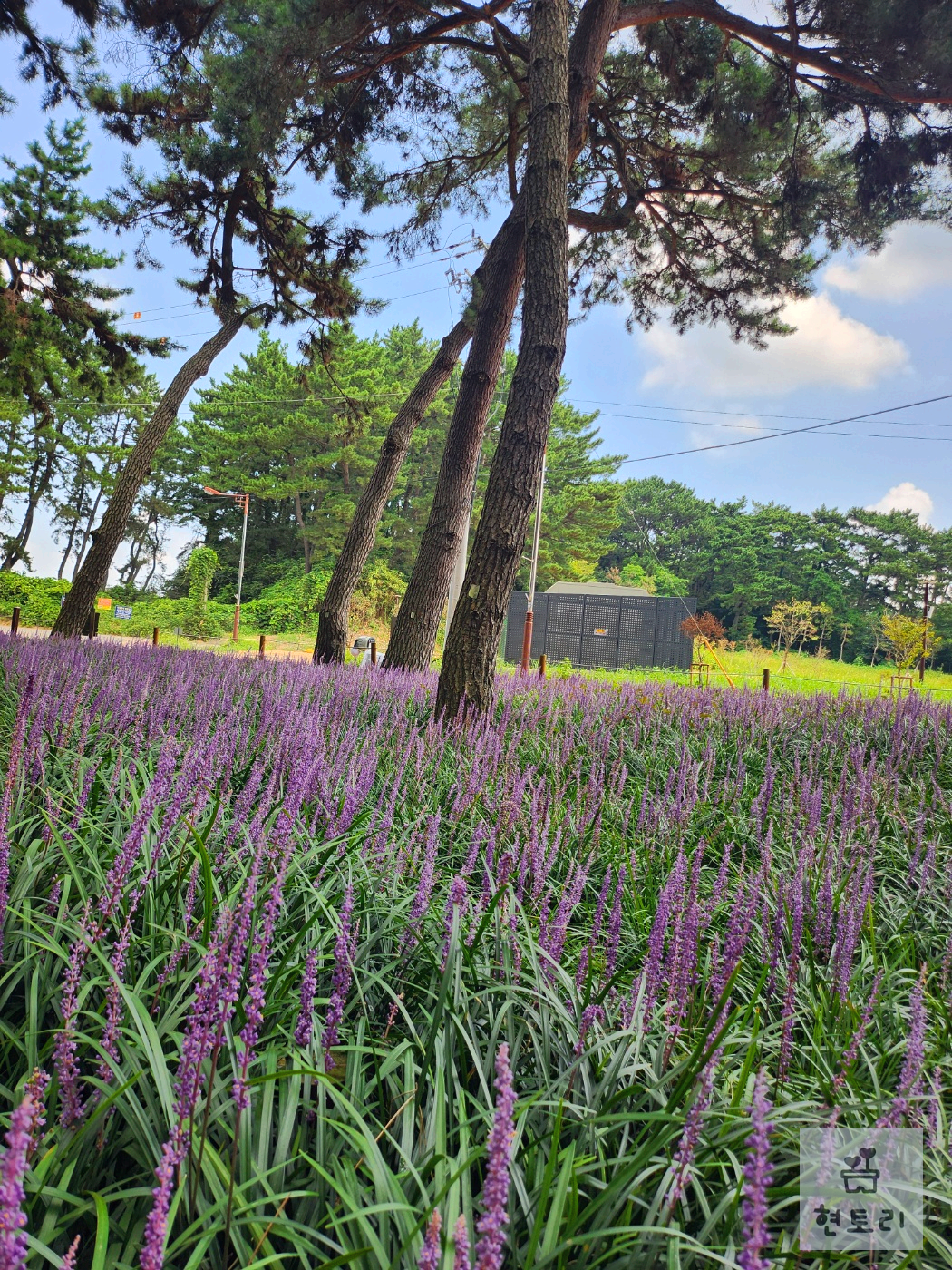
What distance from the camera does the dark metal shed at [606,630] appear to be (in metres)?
35.2

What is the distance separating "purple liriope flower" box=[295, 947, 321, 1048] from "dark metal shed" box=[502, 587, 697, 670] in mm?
32929

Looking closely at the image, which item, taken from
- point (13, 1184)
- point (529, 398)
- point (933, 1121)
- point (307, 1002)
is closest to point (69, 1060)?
point (307, 1002)

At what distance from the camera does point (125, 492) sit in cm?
1075

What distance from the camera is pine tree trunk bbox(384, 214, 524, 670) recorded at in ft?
25.5

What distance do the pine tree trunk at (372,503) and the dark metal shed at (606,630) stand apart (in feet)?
80.0

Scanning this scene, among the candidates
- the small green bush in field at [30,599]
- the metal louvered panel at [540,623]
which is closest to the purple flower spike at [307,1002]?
the metal louvered panel at [540,623]

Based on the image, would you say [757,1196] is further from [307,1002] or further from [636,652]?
[636,652]

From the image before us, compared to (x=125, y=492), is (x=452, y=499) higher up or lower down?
lower down

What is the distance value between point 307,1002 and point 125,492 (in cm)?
1103

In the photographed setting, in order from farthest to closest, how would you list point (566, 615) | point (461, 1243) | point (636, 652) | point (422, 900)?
point (566, 615), point (636, 652), point (422, 900), point (461, 1243)

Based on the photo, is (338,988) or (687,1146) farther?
(338,988)

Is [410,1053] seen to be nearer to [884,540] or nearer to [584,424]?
[584,424]

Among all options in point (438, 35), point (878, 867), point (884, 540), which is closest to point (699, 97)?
point (438, 35)

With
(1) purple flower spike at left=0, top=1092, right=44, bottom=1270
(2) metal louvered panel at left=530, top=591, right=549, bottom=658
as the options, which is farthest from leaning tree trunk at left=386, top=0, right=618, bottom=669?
(2) metal louvered panel at left=530, top=591, right=549, bottom=658
